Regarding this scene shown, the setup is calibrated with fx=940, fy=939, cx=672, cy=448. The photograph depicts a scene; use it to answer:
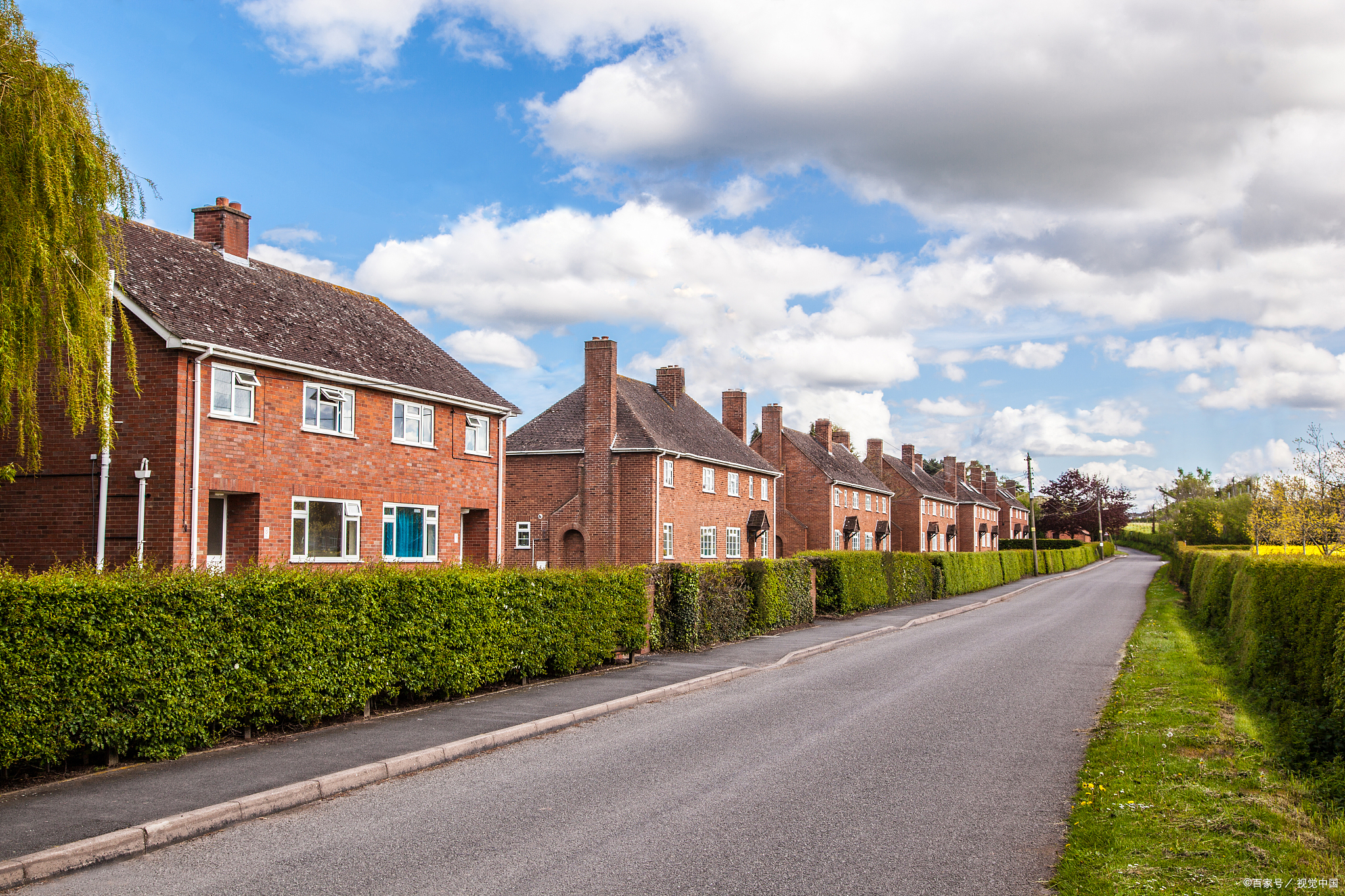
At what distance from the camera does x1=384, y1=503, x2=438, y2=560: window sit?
25.2 metres

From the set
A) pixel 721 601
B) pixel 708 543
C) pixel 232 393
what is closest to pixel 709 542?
pixel 708 543

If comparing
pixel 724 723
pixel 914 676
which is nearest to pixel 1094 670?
pixel 914 676

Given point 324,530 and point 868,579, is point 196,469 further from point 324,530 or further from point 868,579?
point 868,579

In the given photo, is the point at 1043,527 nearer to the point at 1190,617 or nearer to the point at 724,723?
the point at 1190,617

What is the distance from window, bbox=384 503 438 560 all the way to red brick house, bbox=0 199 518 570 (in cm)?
5

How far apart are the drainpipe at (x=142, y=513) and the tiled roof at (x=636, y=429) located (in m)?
19.1

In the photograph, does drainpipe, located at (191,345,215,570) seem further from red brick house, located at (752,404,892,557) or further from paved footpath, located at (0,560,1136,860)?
red brick house, located at (752,404,892,557)

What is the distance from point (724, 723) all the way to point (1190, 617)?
23.2m

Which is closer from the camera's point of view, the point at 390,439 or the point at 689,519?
the point at 390,439

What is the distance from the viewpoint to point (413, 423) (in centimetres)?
2631

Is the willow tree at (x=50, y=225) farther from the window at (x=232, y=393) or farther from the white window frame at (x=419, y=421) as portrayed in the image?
the white window frame at (x=419, y=421)

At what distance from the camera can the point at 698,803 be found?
7.84 meters

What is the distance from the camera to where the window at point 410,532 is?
82.6 ft

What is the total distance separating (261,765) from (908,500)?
2696 inches
